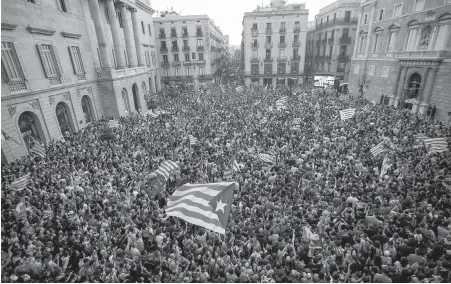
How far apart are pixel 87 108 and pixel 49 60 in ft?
19.9

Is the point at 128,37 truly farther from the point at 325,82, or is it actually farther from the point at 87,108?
Answer: the point at 325,82

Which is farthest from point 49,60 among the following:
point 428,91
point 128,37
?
point 428,91

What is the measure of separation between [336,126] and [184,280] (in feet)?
56.8

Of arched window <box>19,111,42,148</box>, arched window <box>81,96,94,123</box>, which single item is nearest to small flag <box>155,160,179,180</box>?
arched window <box>19,111,42,148</box>

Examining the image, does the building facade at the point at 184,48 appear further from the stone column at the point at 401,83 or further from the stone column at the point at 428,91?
the stone column at the point at 428,91

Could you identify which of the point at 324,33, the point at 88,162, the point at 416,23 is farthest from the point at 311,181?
the point at 324,33

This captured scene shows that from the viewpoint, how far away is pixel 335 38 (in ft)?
146

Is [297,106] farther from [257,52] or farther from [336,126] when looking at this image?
[257,52]

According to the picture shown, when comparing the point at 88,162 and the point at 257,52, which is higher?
the point at 257,52

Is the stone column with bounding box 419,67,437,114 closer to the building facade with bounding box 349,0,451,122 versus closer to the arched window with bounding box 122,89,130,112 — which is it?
the building facade with bounding box 349,0,451,122

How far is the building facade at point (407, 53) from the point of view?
72.9 ft

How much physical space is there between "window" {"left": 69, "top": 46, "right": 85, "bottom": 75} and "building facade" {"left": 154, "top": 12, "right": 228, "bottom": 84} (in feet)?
74.1

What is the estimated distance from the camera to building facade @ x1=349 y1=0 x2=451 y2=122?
875 inches

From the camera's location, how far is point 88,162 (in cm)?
1497
